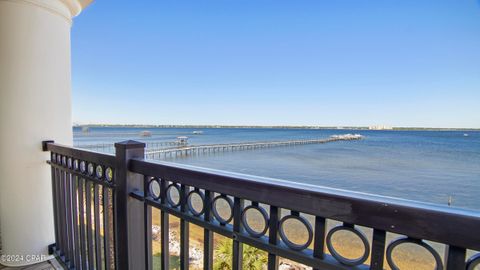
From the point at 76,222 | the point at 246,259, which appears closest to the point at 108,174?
the point at 76,222

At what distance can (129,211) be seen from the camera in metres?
1.25

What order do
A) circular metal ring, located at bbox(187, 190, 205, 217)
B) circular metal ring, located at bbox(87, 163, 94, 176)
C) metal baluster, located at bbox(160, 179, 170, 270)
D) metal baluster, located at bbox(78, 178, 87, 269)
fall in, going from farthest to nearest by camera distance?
metal baluster, located at bbox(78, 178, 87, 269) → circular metal ring, located at bbox(87, 163, 94, 176) → metal baluster, located at bbox(160, 179, 170, 270) → circular metal ring, located at bbox(187, 190, 205, 217)

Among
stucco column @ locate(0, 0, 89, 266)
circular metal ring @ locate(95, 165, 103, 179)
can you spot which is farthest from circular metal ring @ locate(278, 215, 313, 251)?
stucco column @ locate(0, 0, 89, 266)

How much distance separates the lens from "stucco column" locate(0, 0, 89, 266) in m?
1.98

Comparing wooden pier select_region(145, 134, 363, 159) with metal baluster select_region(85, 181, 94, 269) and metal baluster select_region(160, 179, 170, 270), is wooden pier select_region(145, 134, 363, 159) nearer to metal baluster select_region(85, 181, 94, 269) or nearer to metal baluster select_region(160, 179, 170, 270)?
metal baluster select_region(85, 181, 94, 269)

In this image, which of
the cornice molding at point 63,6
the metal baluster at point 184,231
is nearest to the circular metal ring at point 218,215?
the metal baluster at point 184,231

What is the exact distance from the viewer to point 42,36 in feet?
6.81

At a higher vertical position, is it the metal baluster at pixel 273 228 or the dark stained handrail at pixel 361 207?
the dark stained handrail at pixel 361 207

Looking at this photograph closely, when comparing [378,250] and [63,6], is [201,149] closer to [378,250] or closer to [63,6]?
[63,6]

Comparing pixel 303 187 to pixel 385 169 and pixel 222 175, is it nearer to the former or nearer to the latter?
pixel 222 175

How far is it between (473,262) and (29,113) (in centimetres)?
283

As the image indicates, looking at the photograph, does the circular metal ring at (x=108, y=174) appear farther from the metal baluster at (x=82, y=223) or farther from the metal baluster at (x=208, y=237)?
the metal baluster at (x=208, y=237)

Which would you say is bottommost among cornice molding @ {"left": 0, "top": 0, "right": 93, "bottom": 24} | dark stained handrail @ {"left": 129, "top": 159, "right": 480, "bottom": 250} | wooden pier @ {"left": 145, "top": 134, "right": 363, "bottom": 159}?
wooden pier @ {"left": 145, "top": 134, "right": 363, "bottom": 159}

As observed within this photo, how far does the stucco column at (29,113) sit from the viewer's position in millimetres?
1982
